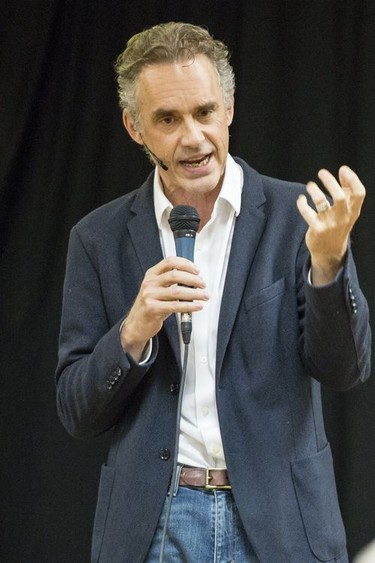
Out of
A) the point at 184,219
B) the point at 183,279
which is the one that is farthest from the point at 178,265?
the point at 184,219

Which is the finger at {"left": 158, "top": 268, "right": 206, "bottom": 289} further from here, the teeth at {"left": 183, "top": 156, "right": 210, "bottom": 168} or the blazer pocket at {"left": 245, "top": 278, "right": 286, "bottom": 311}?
the teeth at {"left": 183, "top": 156, "right": 210, "bottom": 168}

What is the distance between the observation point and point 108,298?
7.26 feet

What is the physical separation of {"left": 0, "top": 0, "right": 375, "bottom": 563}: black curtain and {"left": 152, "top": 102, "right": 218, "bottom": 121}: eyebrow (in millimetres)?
1466

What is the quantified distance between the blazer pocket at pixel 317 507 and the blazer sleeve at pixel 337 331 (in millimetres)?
180

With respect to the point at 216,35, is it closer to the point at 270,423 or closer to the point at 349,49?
the point at 349,49

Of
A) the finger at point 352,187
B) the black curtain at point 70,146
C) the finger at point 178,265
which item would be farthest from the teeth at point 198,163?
the black curtain at point 70,146

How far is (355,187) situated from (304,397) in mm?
528

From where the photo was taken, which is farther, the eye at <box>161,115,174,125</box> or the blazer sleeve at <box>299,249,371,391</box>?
the eye at <box>161,115,174,125</box>

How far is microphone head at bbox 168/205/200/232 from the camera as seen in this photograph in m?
1.94

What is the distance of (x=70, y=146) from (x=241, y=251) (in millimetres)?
1874

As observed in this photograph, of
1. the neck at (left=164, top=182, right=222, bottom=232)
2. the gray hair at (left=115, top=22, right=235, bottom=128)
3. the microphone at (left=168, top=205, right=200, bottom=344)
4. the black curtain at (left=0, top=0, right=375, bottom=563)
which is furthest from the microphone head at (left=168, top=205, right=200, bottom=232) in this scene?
the black curtain at (left=0, top=0, right=375, bottom=563)

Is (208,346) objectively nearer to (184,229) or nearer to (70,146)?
(184,229)

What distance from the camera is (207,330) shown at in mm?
2125

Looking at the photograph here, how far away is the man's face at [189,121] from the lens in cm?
218
